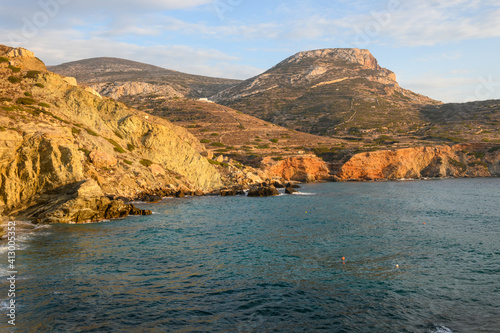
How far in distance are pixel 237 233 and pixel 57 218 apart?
54.0 ft

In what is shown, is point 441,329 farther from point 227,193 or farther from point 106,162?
point 227,193

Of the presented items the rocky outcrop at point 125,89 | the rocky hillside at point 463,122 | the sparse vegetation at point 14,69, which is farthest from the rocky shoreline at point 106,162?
the rocky outcrop at point 125,89

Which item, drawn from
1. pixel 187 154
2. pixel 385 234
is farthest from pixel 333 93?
pixel 385 234

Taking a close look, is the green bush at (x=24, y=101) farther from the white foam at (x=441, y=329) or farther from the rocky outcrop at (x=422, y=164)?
the rocky outcrop at (x=422, y=164)

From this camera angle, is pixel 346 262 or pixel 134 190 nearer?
pixel 346 262

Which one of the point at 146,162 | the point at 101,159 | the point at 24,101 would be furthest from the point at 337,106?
the point at 24,101

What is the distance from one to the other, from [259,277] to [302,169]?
7944 centimetres

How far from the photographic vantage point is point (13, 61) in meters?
52.5

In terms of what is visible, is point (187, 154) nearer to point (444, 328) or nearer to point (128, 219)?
point (128, 219)

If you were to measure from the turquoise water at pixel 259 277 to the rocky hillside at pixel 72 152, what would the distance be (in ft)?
20.3

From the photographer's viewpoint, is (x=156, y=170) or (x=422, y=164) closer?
(x=156, y=170)

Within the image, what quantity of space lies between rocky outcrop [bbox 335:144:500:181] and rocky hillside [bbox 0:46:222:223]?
4521 cm

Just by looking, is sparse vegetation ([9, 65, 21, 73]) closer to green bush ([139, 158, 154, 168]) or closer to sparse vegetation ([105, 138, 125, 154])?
sparse vegetation ([105, 138, 125, 154])

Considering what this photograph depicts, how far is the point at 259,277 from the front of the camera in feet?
57.2
